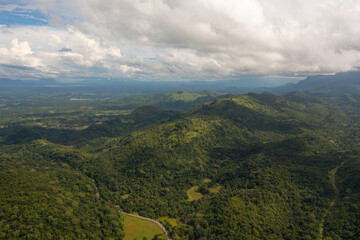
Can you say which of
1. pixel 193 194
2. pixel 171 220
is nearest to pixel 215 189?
pixel 193 194

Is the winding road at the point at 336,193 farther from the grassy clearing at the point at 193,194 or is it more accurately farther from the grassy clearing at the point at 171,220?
the grassy clearing at the point at 171,220

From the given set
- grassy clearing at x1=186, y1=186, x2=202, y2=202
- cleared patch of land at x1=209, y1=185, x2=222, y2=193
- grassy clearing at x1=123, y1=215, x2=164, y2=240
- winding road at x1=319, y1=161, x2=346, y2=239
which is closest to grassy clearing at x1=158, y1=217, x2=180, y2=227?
grassy clearing at x1=123, y1=215, x2=164, y2=240

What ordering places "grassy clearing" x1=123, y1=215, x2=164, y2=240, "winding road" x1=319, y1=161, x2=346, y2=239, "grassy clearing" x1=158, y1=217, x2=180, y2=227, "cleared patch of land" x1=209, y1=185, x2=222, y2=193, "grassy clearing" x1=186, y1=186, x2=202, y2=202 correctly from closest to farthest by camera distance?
"grassy clearing" x1=123, y1=215, x2=164, y2=240, "winding road" x1=319, y1=161, x2=346, y2=239, "grassy clearing" x1=158, y1=217, x2=180, y2=227, "grassy clearing" x1=186, y1=186, x2=202, y2=202, "cleared patch of land" x1=209, y1=185, x2=222, y2=193

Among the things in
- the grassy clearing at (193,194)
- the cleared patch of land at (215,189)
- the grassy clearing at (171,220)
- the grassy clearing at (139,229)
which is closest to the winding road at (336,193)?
the cleared patch of land at (215,189)

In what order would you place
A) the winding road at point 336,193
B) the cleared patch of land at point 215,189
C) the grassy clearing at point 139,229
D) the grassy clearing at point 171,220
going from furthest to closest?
the cleared patch of land at point 215,189
the grassy clearing at point 171,220
the winding road at point 336,193
the grassy clearing at point 139,229

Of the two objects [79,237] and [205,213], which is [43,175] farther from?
[205,213]

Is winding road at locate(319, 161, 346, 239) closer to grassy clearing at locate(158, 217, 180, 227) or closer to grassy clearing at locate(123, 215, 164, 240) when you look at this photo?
grassy clearing at locate(158, 217, 180, 227)

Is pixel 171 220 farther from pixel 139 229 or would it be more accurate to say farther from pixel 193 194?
pixel 193 194

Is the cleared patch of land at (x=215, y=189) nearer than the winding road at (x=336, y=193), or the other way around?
the winding road at (x=336, y=193)
